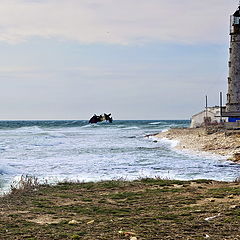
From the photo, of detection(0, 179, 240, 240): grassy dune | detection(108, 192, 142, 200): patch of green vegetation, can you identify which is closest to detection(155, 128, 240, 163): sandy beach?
detection(0, 179, 240, 240): grassy dune

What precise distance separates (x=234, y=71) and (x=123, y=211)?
3744cm

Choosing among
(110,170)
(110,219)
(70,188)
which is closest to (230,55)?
(110,170)

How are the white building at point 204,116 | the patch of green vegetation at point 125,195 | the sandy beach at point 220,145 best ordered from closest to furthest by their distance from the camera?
the patch of green vegetation at point 125,195 → the sandy beach at point 220,145 → the white building at point 204,116

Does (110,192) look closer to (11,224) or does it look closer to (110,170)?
(11,224)

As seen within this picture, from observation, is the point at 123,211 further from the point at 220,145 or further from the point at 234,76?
the point at 234,76

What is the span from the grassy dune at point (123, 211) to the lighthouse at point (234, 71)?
3102 cm

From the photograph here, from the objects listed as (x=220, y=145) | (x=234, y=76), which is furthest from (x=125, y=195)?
(x=234, y=76)

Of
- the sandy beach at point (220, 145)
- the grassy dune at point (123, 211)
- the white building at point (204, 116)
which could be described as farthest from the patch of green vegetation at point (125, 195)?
the white building at point (204, 116)

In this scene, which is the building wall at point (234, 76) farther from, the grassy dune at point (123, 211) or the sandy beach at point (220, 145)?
the grassy dune at point (123, 211)

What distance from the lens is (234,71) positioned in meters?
47.0

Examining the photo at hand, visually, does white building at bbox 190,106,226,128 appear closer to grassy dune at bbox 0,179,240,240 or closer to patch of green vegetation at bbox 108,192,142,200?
grassy dune at bbox 0,179,240,240

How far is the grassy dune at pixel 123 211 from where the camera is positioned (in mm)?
9062

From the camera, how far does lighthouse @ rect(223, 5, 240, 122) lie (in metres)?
46.8

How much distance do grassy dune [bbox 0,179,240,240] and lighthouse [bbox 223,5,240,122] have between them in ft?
102
